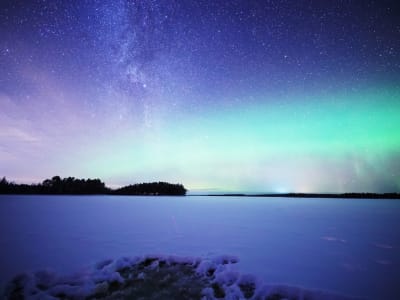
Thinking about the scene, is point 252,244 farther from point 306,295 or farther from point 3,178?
point 3,178

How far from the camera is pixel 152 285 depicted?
17.6ft

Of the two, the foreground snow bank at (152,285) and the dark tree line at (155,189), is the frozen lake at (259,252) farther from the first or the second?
the dark tree line at (155,189)

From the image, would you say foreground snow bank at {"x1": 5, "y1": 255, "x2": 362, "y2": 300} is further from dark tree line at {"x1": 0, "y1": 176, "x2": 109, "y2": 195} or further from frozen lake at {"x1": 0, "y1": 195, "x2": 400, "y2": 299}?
dark tree line at {"x1": 0, "y1": 176, "x2": 109, "y2": 195}

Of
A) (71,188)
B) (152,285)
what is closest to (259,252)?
(152,285)

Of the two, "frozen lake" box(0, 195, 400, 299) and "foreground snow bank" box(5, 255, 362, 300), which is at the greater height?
"frozen lake" box(0, 195, 400, 299)

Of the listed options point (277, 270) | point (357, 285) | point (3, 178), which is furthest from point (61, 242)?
point (3, 178)

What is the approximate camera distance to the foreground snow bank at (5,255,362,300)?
4.94m

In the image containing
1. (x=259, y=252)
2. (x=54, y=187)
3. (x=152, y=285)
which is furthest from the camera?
(x=54, y=187)

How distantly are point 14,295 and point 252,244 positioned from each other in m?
8.08

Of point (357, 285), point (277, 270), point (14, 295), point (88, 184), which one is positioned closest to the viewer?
point (14, 295)

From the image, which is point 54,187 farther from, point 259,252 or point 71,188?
point 259,252

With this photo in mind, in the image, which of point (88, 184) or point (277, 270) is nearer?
point (277, 270)

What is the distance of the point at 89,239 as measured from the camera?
9.99 metres

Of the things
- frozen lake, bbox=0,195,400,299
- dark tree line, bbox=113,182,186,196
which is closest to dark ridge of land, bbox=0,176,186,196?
dark tree line, bbox=113,182,186,196
